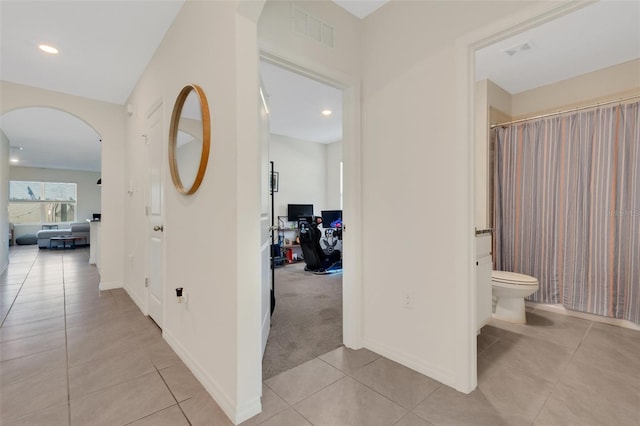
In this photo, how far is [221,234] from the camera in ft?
5.04

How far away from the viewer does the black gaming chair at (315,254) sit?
4.86 meters

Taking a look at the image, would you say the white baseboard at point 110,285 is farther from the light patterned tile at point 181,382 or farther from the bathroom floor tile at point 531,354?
the bathroom floor tile at point 531,354

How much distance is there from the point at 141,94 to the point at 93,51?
0.53 metres

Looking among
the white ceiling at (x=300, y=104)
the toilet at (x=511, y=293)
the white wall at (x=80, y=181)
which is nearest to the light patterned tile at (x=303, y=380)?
the toilet at (x=511, y=293)

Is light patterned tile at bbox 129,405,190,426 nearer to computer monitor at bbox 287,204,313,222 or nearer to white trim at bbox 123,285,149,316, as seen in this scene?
white trim at bbox 123,285,149,316

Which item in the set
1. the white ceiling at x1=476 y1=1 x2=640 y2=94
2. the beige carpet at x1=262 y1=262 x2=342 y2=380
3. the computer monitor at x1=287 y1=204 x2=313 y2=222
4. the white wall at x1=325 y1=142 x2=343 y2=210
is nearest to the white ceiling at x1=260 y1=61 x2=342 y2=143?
the white wall at x1=325 y1=142 x2=343 y2=210

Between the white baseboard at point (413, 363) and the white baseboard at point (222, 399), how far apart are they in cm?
94

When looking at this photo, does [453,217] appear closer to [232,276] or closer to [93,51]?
[232,276]

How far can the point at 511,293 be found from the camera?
8.59ft

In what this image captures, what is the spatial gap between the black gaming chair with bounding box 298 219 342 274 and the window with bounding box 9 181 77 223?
9.71m

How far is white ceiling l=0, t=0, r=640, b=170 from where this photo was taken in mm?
2137

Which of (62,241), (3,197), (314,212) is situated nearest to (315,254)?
(314,212)

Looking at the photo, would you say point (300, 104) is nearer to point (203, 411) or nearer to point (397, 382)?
point (397, 382)

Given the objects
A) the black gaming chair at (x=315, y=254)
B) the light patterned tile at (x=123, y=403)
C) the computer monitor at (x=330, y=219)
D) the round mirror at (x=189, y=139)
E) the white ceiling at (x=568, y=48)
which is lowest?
the light patterned tile at (x=123, y=403)
